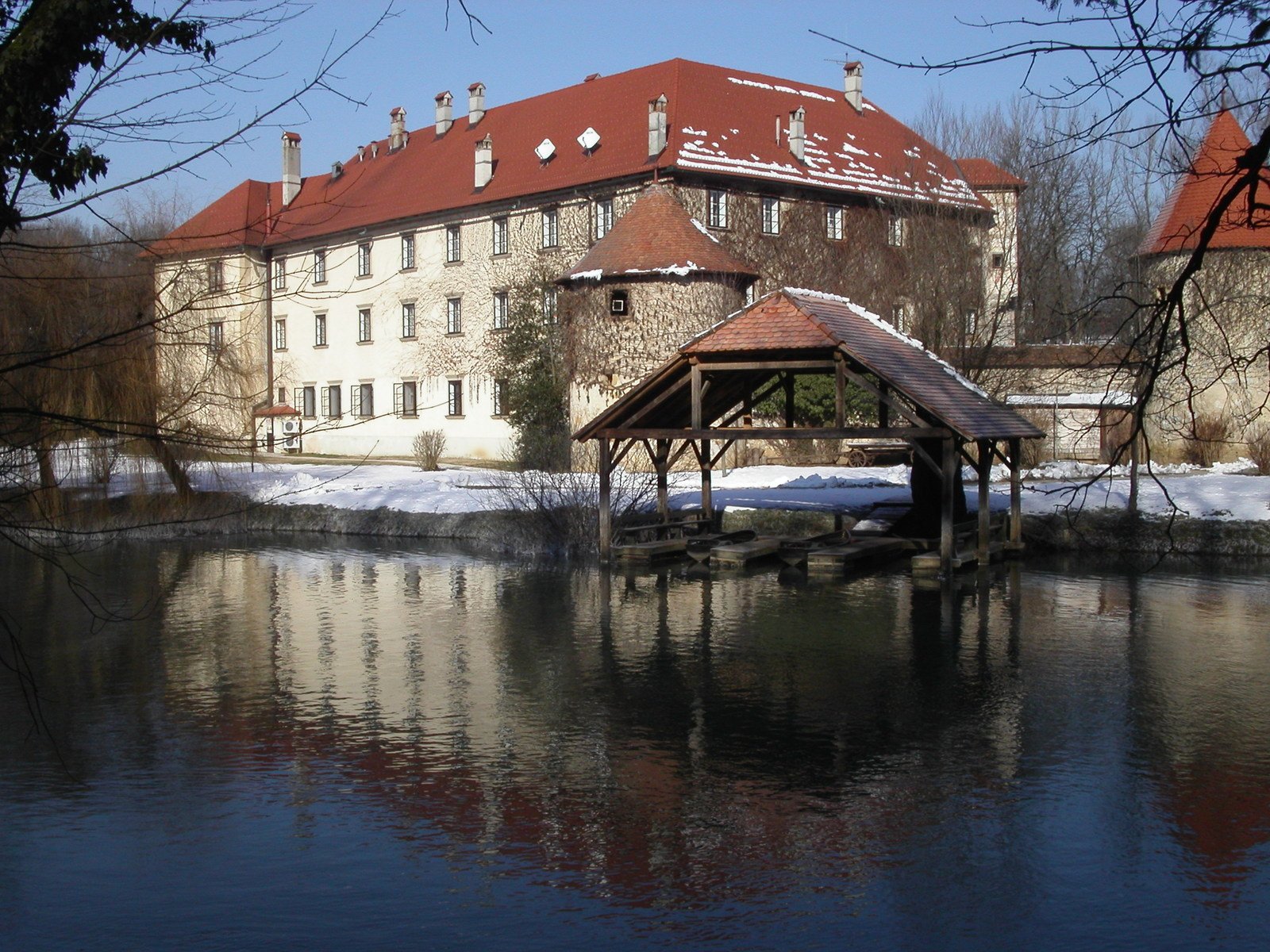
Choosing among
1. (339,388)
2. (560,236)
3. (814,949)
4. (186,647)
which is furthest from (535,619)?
(339,388)

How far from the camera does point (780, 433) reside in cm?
2141

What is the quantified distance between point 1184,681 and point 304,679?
8.23 meters

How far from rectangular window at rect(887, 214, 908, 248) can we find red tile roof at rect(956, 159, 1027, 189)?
3.88 m

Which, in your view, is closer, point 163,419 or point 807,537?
point 163,419

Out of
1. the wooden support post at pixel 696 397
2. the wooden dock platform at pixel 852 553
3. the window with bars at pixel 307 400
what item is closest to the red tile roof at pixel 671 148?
the window with bars at pixel 307 400

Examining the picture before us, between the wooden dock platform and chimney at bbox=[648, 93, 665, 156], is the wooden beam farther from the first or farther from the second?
chimney at bbox=[648, 93, 665, 156]

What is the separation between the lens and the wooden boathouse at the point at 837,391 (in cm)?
2034

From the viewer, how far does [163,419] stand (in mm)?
5250

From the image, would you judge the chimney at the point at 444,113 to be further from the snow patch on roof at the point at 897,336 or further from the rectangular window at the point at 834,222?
the snow patch on roof at the point at 897,336

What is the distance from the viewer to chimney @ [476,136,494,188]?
156ft

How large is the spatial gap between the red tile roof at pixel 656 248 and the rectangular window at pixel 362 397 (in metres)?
18.1

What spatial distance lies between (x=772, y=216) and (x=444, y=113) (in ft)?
54.1

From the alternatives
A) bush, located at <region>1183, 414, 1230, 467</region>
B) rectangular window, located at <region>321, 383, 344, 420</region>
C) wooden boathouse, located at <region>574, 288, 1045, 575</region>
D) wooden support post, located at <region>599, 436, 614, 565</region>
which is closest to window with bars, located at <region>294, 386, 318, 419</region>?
rectangular window, located at <region>321, 383, 344, 420</region>

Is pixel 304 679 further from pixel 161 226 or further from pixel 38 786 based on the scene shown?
pixel 161 226
